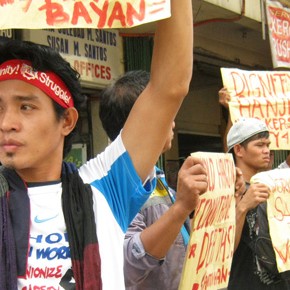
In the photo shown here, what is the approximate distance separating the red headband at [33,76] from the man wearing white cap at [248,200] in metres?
1.35

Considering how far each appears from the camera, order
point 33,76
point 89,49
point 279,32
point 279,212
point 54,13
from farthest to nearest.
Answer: point 279,32 → point 89,49 → point 279,212 → point 33,76 → point 54,13

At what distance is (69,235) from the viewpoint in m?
1.50

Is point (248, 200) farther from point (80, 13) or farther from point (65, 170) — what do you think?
point (80, 13)

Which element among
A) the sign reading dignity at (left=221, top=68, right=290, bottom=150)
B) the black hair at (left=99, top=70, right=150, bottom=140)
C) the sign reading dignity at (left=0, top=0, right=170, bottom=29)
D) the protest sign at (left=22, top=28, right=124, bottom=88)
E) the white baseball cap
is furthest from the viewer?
the protest sign at (left=22, top=28, right=124, bottom=88)

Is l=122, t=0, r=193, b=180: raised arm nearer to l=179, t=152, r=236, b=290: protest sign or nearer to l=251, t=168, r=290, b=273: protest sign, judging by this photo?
l=179, t=152, r=236, b=290: protest sign

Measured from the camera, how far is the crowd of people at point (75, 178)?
4.88 ft

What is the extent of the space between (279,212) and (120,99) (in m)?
1.26

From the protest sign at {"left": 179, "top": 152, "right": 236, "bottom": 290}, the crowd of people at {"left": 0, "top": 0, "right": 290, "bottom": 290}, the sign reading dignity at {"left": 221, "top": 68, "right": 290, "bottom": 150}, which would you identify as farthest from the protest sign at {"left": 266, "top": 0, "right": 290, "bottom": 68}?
the crowd of people at {"left": 0, "top": 0, "right": 290, "bottom": 290}

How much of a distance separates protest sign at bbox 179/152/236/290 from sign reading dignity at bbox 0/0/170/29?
648 millimetres

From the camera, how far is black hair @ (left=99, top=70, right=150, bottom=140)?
2.13 meters

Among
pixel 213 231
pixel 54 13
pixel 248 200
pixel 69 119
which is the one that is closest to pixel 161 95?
pixel 69 119

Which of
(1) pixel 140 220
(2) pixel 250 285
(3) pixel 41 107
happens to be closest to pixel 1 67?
(3) pixel 41 107

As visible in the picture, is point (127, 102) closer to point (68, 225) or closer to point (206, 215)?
point (206, 215)

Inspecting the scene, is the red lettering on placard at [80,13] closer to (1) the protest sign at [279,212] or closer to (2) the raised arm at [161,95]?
(2) the raised arm at [161,95]
